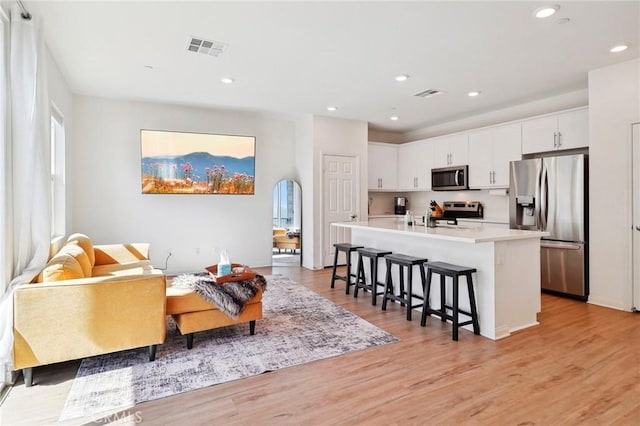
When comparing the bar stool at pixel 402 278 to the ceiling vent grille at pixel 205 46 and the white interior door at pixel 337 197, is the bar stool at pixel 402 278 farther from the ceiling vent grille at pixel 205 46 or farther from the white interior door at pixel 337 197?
the ceiling vent grille at pixel 205 46

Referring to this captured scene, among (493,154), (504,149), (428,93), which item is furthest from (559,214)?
(428,93)

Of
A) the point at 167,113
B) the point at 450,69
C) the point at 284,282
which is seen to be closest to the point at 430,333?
the point at 284,282

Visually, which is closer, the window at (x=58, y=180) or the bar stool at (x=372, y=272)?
the bar stool at (x=372, y=272)

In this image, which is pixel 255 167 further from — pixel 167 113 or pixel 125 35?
pixel 125 35

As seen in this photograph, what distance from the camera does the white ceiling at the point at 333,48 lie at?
9.39ft

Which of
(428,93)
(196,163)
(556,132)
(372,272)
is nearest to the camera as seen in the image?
(372,272)

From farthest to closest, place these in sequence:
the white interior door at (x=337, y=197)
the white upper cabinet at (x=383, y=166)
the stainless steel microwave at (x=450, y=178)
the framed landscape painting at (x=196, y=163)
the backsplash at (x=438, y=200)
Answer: the white upper cabinet at (x=383, y=166) → the white interior door at (x=337, y=197) → the stainless steel microwave at (x=450, y=178) → the backsplash at (x=438, y=200) → the framed landscape painting at (x=196, y=163)

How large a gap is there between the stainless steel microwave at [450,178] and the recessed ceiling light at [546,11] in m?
3.46

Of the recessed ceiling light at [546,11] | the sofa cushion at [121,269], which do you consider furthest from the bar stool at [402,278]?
the sofa cushion at [121,269]

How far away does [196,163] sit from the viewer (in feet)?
19.7

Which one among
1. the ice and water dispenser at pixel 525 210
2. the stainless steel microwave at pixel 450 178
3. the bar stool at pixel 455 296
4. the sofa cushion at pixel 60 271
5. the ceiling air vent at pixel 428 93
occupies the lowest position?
the bar stool at pixel 455 296

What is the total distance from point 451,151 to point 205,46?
4.71 metres

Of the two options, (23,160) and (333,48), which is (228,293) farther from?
(333,48)

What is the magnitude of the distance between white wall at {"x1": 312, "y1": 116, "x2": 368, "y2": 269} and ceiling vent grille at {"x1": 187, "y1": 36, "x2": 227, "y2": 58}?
9.37 ft
